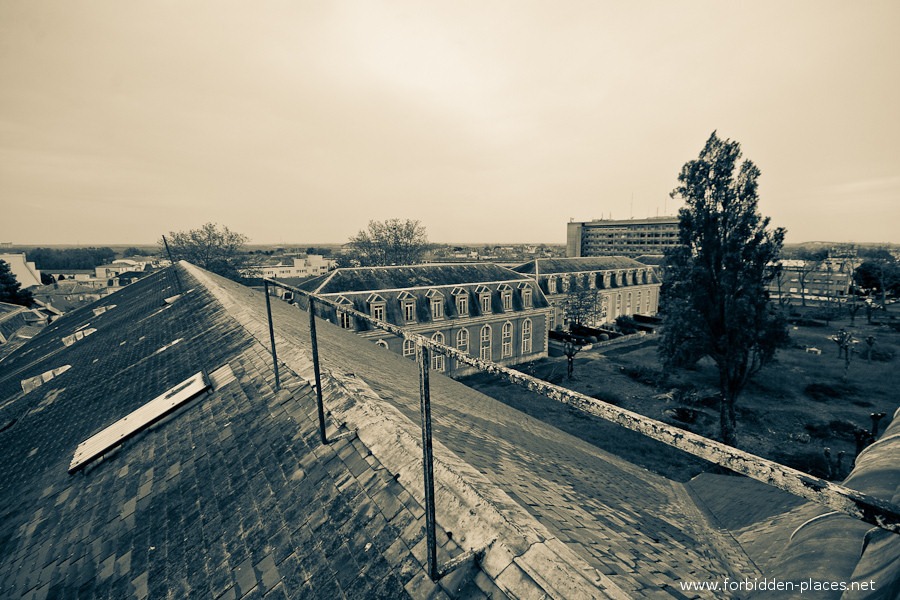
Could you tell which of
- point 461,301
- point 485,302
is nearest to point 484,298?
point 485,302

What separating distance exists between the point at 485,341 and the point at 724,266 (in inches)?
736

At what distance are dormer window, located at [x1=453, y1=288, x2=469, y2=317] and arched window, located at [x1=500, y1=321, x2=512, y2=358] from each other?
170 inches

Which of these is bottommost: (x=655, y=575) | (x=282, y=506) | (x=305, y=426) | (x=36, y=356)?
(x=36, y=356)

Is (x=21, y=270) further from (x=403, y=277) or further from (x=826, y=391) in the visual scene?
(x=826, y=391)

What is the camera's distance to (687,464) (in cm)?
1755

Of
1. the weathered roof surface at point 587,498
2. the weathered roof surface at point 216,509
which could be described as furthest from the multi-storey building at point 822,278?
the weathered roof surface at point 216,509

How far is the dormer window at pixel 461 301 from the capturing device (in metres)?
30.5

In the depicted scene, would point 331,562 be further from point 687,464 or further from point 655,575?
point 687,464

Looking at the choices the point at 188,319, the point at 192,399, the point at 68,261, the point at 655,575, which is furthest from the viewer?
the point at 68,261

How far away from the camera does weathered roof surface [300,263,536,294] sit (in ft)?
91.2

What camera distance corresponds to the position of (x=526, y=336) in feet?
113

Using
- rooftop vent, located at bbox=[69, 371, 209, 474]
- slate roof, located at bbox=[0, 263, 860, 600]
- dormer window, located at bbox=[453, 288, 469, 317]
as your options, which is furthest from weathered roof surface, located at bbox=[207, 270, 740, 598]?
dormer window, located at bbox=[453, 288, 469, 317]

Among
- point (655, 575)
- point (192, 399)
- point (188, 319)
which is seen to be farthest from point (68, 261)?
point (655, 575)

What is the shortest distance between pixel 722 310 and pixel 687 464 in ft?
25.1
